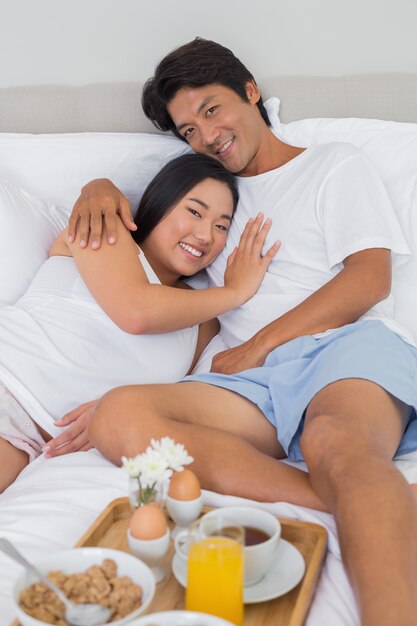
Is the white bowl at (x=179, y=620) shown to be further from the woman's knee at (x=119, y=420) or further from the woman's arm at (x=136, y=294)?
the woman's arm at (x=136, y=294)

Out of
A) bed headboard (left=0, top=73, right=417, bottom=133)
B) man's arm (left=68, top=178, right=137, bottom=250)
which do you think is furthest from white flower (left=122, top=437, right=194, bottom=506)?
bed headboard (left=0, top=73, right=417, bottom=133)

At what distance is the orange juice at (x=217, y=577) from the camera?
86cm

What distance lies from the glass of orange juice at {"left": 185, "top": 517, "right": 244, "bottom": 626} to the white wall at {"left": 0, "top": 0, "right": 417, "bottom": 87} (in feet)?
5.87

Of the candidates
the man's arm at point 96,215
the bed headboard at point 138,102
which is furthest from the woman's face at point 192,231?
the bed headboard at point 138,102

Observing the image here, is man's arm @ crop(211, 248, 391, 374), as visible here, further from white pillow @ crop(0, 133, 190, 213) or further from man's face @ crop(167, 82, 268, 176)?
white pillow @ crop(0, 133, 190, 213)

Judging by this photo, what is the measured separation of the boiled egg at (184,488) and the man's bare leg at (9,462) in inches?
21.5

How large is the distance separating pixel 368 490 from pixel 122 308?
0.76 m

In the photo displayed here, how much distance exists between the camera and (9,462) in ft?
4.93

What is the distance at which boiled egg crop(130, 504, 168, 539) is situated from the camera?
0.97 m

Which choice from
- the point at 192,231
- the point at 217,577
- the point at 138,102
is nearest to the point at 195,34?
the point at 138,102

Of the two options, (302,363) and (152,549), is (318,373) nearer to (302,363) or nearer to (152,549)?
(302,363)

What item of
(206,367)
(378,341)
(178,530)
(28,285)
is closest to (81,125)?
(28,285)

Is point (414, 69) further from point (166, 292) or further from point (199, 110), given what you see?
point (166, 292)

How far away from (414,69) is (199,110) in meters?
0.78
